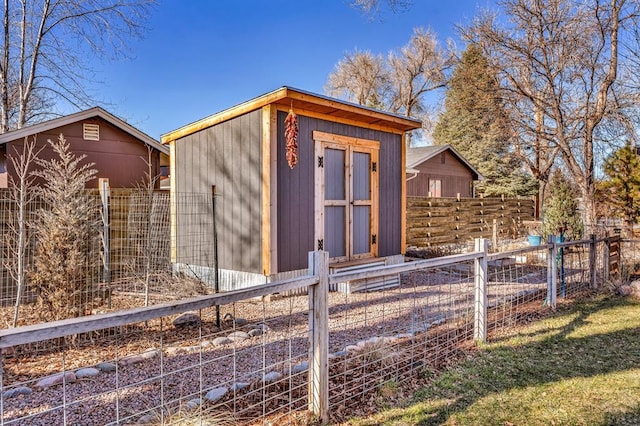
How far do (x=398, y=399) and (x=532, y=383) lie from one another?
112cm

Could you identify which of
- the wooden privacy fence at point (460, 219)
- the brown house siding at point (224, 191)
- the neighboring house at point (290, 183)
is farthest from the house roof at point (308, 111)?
the wooden privacy fence at point (460, 219)

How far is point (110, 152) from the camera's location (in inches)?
400

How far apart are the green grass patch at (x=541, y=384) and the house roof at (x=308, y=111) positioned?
384 cm

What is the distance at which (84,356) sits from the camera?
3.77 metres

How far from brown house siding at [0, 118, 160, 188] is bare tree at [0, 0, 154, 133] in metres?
3.62

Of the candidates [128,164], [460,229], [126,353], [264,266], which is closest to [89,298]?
[126,353]

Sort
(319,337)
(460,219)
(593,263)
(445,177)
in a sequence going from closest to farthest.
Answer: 1. (319,337)
2. (593,263)
3. (460,219)
4. (445,177)

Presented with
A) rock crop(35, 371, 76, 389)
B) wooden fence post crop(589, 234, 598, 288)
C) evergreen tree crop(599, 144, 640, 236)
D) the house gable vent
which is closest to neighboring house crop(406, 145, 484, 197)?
evergreen tree crop(599, 144, 640, 236)

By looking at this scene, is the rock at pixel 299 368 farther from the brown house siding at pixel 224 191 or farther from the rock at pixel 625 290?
the rock at pixel 625 290

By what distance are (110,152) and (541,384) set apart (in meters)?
10.1

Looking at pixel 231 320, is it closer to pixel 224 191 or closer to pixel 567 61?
pixel 224 191

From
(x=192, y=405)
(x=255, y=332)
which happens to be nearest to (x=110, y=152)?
(x=255, y=332)

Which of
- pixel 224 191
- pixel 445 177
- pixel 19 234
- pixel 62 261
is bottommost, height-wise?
pixel 62 261

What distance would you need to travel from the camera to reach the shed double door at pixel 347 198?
651 cm
